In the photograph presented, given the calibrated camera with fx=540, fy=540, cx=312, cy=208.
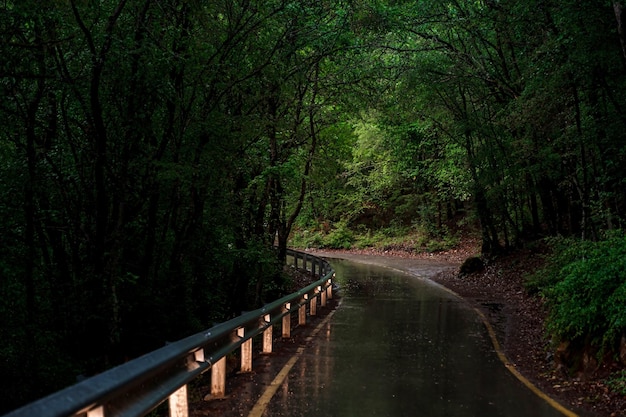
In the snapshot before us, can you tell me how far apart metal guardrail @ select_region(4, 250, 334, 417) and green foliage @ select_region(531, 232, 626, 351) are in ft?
16.4

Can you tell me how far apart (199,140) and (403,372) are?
250 inches

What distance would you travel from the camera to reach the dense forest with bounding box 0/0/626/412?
867 centimetres

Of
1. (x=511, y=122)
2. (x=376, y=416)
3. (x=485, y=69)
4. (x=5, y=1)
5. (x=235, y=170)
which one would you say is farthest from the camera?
(x=485, y=69)

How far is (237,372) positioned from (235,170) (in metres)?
5.99

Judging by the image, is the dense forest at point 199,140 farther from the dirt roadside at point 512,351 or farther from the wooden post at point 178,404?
the wooden post at point 178,404

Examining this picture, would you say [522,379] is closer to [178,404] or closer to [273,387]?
[273,387]

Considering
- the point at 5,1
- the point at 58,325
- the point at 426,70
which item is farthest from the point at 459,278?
the point at 5,1

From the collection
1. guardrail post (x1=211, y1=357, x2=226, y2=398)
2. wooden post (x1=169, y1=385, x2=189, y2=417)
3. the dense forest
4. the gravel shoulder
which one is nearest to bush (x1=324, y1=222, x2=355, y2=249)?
the gravel shoulder

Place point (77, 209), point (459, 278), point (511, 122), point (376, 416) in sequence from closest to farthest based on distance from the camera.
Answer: point (376, 416), point (77, 209), point (511, 122), point (459, 278)

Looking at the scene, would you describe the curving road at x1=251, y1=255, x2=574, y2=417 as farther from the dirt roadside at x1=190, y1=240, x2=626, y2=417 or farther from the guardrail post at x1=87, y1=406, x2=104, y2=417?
the guardrail post at x1=87, y1=406, x2=104, y2=417

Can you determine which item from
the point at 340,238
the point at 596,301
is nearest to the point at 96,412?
the point at 596,301

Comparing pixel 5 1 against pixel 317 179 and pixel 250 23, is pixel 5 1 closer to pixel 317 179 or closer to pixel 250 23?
pixel 250 23

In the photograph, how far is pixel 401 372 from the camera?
8289 mm

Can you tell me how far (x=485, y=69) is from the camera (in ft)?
64.2
